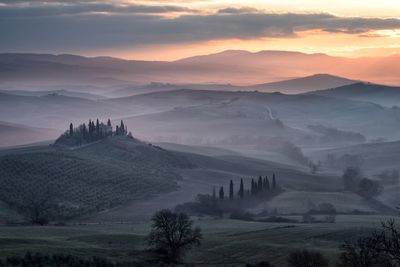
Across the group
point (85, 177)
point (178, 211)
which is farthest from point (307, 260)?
point (85, 177)

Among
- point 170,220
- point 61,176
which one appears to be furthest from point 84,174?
point 170,220

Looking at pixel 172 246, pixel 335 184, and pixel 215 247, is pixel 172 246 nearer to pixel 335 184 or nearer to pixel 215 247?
pixel 215 247

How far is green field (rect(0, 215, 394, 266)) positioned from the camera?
59.7m

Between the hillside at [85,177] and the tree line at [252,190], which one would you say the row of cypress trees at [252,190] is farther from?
the hillside at [85,177]

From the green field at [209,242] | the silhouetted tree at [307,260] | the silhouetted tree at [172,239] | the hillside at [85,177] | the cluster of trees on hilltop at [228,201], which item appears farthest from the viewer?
the hillside at [85,177]

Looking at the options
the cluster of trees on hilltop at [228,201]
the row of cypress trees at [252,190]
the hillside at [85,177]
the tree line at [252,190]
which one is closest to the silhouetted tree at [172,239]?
the hillside at [85,177]

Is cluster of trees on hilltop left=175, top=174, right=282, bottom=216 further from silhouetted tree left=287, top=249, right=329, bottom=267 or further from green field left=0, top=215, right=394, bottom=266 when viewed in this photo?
silhouetted tree left=287, top=249, right=329, bottom=267

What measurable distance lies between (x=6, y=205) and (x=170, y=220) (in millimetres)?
51967

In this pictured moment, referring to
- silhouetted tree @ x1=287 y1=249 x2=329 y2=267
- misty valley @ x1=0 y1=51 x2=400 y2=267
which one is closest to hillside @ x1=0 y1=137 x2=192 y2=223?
misty valley @ x1=0 y1=51 x2=400 y2=267

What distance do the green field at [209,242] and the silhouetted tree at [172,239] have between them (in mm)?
964

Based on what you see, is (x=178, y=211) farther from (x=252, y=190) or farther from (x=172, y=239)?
(x=172, y=239)

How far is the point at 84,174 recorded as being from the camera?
5822 inches

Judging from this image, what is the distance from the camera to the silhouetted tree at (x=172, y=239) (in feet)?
215

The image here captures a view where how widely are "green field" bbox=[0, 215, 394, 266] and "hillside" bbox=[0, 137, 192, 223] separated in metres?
37.0
